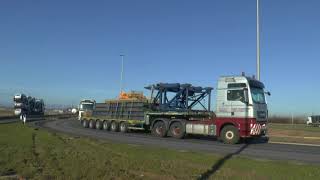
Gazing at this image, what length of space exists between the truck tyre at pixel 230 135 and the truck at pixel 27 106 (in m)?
48.7

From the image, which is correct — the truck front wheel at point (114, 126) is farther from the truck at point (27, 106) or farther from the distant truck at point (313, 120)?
the distant truck at point (313, 120)

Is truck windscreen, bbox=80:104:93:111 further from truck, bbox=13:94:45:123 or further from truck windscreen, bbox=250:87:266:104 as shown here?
truck windscreen, bbox=250:87:266:104

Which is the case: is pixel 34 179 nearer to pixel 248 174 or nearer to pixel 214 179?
pixel 214 179

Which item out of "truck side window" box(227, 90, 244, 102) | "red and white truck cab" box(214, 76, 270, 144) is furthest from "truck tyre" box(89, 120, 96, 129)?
"truck side window" box(227, 90, 244, 102)

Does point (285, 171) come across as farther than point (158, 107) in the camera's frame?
No

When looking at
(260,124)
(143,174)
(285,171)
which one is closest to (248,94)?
(260,124)

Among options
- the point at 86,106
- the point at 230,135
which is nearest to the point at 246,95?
the point at 230,135

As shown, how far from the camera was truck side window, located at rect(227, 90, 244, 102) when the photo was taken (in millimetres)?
26625

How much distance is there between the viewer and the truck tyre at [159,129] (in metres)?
32.7

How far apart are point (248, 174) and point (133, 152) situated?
6.91 metres

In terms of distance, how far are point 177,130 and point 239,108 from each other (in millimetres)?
6126

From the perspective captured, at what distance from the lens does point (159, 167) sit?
47.9 ft

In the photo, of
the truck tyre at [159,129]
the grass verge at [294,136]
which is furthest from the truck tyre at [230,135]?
the truck tyre at [159,129]

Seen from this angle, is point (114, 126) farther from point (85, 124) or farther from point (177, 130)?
point (177, 130)
